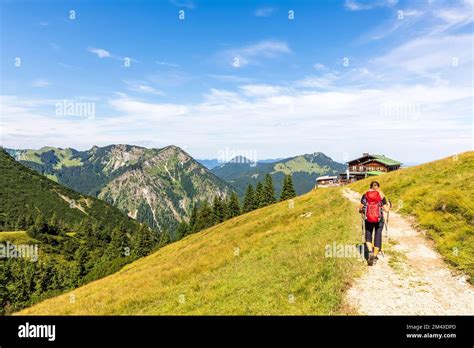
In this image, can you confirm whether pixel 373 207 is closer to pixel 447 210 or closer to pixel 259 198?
pixel 447 210

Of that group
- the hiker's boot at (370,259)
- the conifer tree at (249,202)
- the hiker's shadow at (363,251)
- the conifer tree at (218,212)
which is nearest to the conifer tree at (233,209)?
the conifer tree at (249,202)

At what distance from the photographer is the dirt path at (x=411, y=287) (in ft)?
30.1

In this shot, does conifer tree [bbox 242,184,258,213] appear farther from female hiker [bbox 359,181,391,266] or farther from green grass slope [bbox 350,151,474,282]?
female hiker [bbox 359,181,391,266]

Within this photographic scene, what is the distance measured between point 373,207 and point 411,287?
140 inches

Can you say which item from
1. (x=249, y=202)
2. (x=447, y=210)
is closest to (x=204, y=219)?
(x=249, y=202)

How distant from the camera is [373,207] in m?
12.9

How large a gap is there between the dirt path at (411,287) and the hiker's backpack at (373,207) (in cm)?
202

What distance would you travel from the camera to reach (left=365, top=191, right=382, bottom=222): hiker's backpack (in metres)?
12.7

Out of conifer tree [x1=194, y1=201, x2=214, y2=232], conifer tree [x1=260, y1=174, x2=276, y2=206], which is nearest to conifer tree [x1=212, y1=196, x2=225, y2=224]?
conifer tree [x1=194, y1=201, x2=214, y2=232]

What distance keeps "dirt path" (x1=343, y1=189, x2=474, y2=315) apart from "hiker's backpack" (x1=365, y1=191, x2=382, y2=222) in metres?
2.02

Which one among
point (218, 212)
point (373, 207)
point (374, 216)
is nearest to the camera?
point (374, 216)

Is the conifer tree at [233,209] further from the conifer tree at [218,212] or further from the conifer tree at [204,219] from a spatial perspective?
the conifer tree at [204,219]

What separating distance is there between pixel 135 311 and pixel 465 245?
16228 mm
